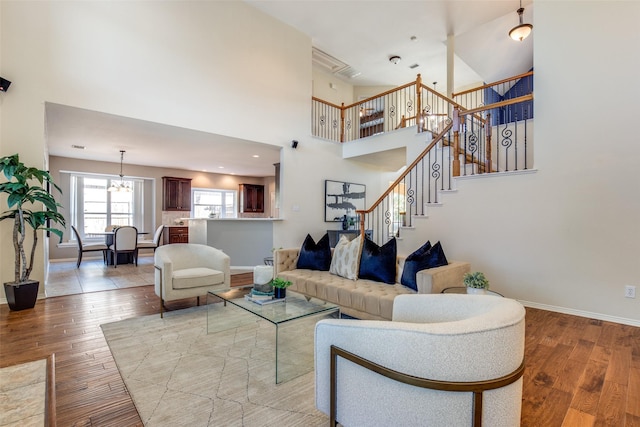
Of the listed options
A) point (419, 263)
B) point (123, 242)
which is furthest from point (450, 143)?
point (123, 242)

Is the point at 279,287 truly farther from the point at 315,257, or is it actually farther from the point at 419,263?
the point at 419,263

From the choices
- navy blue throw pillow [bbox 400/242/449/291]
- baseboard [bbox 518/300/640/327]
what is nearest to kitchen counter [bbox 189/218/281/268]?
navy blue throw pillow [bbox 400/242/449/291]

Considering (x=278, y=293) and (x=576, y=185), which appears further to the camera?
(x=576, y=185)

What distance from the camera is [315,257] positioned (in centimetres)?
397

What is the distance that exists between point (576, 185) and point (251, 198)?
30.0 ft

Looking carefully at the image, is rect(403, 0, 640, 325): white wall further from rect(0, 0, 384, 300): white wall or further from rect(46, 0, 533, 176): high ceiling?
rect(0, 0, 384, 300): white wall

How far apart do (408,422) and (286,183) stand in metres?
5.30

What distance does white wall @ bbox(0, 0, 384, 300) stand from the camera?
3.75m

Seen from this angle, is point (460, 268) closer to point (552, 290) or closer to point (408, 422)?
point (552, 290)

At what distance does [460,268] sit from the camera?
10.1 ft

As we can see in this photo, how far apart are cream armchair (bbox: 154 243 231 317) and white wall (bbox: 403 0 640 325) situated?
3.58 m

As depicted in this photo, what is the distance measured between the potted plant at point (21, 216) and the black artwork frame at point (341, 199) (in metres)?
4.71

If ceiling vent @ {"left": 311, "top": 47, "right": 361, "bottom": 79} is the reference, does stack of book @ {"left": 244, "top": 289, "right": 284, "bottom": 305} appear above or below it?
below

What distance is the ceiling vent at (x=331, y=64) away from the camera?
290 inches
